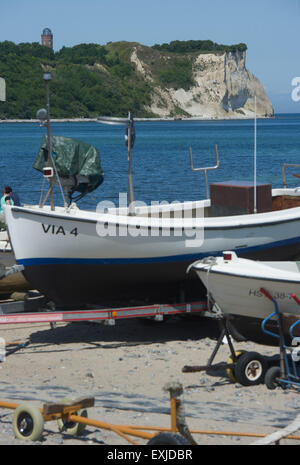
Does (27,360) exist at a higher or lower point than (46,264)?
lower

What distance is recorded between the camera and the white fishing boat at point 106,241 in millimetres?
10648

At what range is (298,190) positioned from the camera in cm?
1432

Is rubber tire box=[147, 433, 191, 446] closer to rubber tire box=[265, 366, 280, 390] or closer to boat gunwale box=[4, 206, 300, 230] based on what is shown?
rubber tire box=[265, 366, 280, 390]

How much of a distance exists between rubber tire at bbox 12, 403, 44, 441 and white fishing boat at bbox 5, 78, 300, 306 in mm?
3878

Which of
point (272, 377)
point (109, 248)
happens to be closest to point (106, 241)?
point (109, 248)

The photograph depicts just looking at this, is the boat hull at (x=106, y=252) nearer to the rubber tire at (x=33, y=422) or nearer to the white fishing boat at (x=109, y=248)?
the white fishing boat at (x=109, y=248)

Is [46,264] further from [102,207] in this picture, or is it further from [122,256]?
[102,207]

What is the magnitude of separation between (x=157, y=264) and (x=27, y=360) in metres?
2.46

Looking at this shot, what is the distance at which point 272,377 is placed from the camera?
29.8 ft

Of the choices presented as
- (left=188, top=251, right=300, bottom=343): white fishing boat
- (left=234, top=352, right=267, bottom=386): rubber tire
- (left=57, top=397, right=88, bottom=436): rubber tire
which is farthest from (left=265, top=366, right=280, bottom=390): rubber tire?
(left=57, top=397, right=88, bottom=436): rubber tire

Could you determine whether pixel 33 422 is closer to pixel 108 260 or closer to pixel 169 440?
pixel 169 440

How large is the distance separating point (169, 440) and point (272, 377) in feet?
11.2

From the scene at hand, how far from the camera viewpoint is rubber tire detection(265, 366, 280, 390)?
29.7ft
